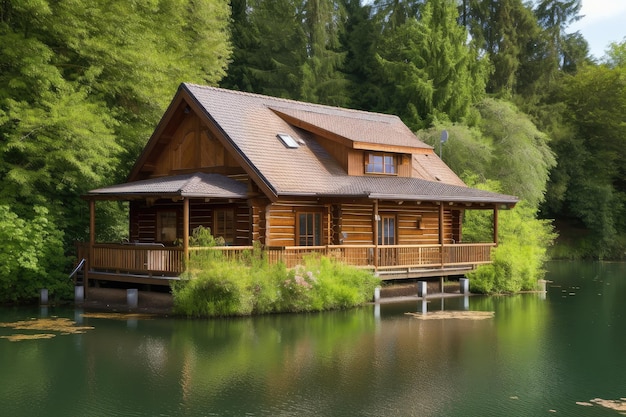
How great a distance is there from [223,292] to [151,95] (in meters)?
11.1

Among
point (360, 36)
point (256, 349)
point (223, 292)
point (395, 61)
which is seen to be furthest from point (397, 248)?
point (360, 36)

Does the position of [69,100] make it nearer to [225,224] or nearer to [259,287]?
[225,224]

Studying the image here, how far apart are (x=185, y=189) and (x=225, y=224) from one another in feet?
14.4

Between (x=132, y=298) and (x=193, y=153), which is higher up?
(x=193, y=153)

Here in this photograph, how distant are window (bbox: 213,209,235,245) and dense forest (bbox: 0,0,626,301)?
424 cm

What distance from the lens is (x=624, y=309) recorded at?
2400cm

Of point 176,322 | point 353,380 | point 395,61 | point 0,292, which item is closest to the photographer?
point 353,380

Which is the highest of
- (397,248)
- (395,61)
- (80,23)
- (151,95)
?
(395,61)

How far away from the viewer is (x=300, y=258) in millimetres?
22922

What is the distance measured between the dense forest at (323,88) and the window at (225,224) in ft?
13.9

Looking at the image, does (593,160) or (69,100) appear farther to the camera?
(593,160)

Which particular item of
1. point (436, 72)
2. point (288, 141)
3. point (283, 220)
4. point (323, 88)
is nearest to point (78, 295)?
point (283, 220)

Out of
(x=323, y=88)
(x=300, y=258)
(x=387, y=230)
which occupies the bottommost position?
(x=300, y=258)

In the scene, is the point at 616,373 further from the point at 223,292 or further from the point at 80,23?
the point at 80,23
